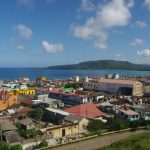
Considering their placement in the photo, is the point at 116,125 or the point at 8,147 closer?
the point at 8,147

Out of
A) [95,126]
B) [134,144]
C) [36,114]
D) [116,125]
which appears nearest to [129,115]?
[116,125]

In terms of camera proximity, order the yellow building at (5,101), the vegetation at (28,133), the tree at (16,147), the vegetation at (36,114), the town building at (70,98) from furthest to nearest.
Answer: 1. the town building at (70,98)
2. the yellow building at (5,101)
3. the vegetation at (36,114)
4. the vegetation at (28,133)
5. the tree at (16,147)

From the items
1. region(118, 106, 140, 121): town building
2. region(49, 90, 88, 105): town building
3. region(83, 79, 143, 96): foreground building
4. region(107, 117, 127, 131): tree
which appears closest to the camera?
region(107, 117, 127, 131): tree

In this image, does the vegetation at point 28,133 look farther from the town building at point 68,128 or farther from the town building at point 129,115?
the town building at point 129,115

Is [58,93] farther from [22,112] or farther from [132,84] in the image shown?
[132,84]

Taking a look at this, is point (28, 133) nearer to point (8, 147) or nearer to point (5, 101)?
point (8, 147)

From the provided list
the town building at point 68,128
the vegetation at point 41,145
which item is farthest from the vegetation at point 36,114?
the vegetation at point 41,145

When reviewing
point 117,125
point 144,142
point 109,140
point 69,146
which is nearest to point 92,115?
point 117,125

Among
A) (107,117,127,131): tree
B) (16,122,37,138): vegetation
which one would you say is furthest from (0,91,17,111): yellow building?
(107,117,127,131): tree

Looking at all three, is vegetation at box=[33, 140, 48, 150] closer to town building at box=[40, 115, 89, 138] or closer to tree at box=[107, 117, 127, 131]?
town building at box=[40, 115, 89, 138]

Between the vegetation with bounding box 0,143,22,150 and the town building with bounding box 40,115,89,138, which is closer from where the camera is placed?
the vegetation with bounding box 0,143,22,150

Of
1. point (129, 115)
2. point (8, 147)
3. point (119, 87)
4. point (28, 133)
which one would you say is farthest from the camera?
point (119, 87)
